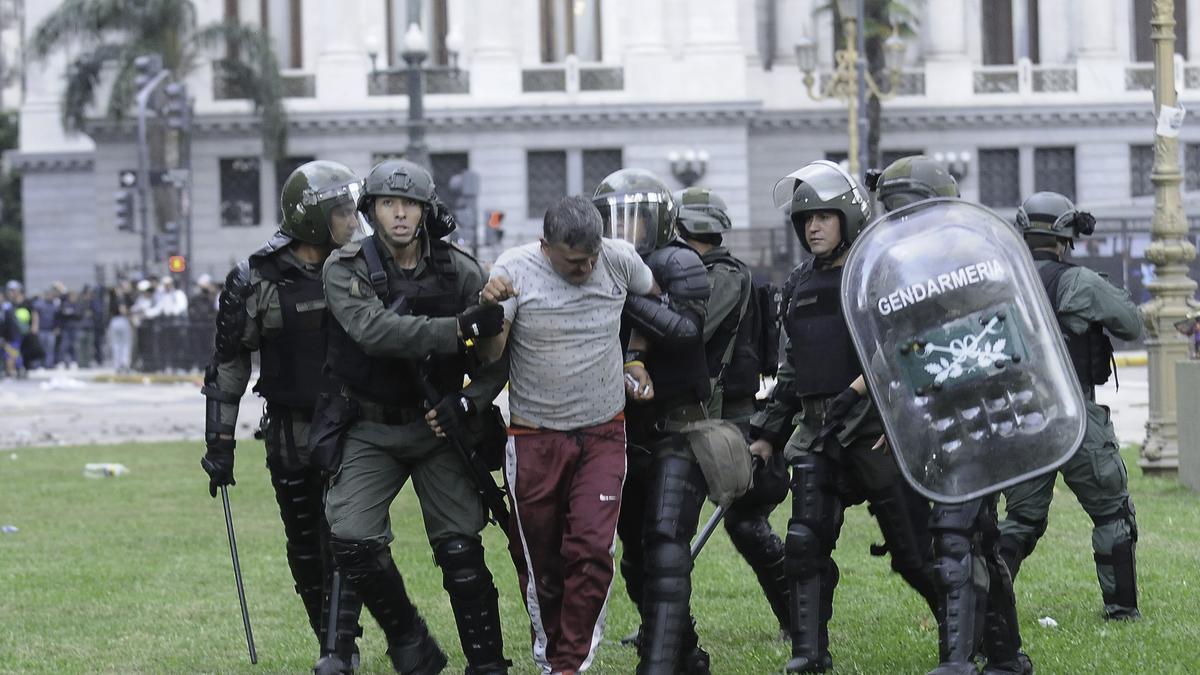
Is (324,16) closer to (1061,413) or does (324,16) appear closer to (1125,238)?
(1125,238)

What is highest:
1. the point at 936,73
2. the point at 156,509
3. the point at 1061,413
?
the point at 936,73

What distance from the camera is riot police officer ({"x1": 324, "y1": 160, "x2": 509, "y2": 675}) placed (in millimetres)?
6707

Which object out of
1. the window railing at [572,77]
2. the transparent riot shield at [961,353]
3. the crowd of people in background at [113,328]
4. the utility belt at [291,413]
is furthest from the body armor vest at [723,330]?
the window railing at [572,77]

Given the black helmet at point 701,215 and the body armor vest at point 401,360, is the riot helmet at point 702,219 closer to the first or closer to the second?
the black helmet at point 701,215

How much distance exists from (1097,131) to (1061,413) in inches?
1760

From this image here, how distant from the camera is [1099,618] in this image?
7973mm

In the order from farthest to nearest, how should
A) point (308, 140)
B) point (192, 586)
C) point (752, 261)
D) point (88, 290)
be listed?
point (308, 140), point (88, 290), point (752, 261), point (192, 586)

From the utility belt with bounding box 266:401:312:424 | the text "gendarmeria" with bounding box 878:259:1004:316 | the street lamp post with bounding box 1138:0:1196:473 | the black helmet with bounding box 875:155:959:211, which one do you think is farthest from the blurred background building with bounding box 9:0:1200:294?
the text "gendarmeria" with bounding box 878:259:1004:316

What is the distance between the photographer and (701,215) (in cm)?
771

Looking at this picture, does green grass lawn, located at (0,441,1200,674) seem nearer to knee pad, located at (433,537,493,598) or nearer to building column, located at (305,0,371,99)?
knee pad, located at (433,537,493,598)

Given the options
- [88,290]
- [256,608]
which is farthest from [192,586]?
[88,290]

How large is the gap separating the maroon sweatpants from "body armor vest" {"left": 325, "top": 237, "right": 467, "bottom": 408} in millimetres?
366

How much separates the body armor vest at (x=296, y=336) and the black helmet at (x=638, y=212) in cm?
113

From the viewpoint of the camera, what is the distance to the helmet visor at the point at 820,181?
7012mm
